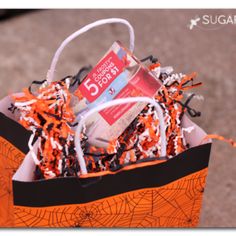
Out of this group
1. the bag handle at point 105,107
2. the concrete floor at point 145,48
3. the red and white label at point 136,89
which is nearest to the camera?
the bag handle at point 105,107

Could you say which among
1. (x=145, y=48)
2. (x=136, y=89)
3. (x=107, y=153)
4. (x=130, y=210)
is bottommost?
(x=130, y=210)

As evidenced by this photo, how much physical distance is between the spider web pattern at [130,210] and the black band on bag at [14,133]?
155 mm

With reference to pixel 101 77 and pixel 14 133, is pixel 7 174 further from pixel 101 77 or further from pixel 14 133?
pixel 101 77

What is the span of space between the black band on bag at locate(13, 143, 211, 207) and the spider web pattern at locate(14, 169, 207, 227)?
1 cm

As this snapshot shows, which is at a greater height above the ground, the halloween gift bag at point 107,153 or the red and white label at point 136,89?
the red and white label at point 136,89

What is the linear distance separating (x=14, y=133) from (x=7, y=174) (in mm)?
119

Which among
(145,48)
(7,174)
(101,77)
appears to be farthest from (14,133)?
(145,48)

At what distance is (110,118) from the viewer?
1.10m

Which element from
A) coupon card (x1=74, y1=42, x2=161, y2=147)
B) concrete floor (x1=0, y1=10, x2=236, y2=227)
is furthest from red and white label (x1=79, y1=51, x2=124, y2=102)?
concrete floor (x1=0, y1=10, x2=236, y2=227)

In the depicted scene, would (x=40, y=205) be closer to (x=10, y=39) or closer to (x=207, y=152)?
(x=207, y=152)

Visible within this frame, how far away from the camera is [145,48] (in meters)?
2.35

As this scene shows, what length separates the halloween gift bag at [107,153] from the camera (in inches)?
40.8

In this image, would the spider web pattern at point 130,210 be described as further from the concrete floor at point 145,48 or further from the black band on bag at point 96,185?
the concrete floor at point 145,48

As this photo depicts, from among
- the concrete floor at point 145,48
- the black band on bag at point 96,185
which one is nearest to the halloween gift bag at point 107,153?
the black band on bag at point 96,185
